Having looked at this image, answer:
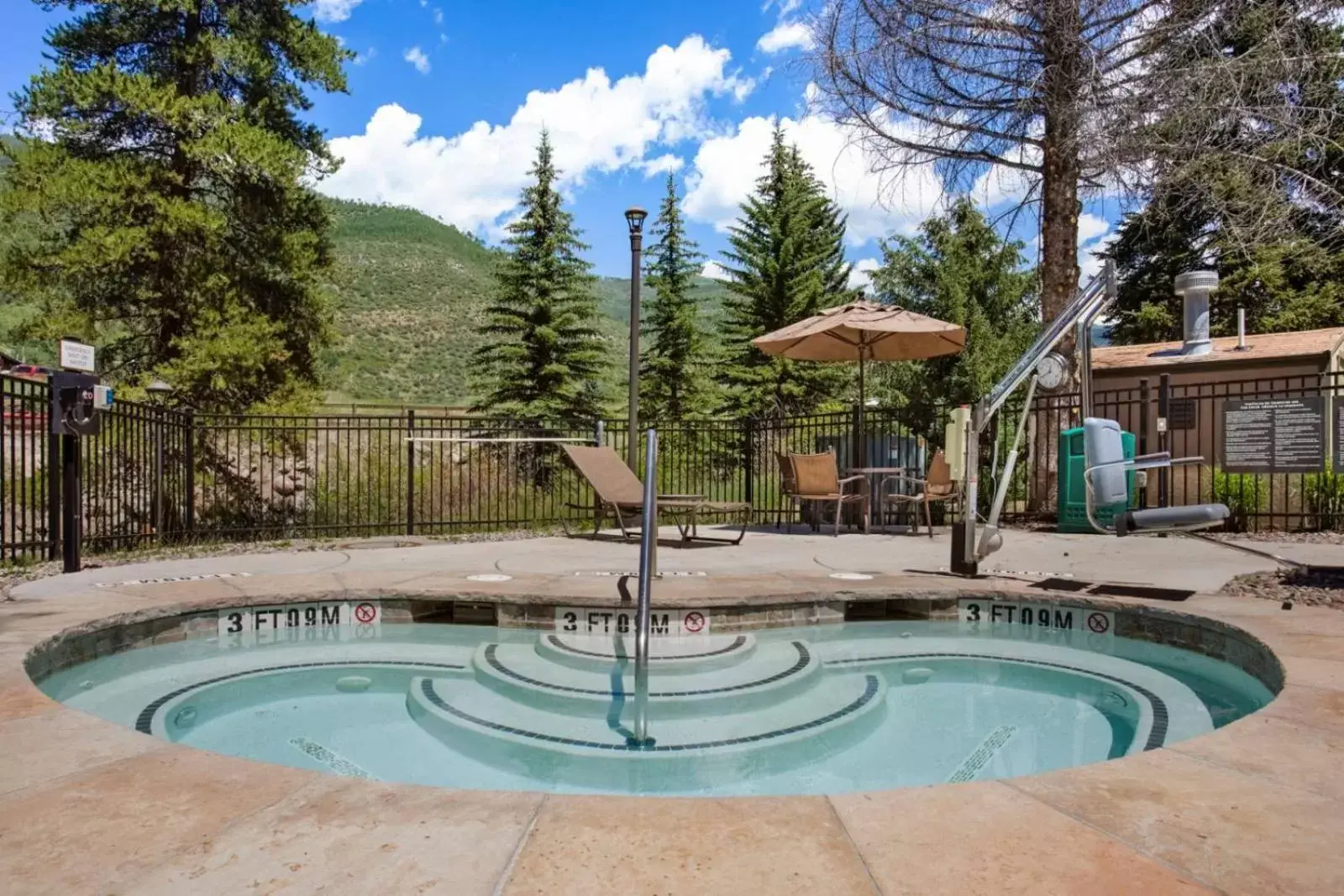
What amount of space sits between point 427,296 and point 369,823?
67206 millimetres

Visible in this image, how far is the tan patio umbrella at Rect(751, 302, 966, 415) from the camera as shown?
8641 millimetres

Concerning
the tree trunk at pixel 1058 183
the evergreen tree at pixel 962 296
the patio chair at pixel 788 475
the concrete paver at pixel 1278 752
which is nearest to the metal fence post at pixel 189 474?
the patio chair at pixel 788 475

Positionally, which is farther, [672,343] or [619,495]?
[672,343]

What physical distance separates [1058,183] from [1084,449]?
6970mm

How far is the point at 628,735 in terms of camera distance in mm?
3148

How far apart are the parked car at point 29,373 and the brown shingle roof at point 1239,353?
16.7 m

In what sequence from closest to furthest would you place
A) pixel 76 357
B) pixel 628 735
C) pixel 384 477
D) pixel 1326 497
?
1. pixel 628 735
2. pixel 76 357
3. pixel 1326 497
4. pixel 384 477

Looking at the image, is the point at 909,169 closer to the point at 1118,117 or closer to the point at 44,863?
the point at 1118,117

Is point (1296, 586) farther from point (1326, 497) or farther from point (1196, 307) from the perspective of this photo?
point (1196, 307)

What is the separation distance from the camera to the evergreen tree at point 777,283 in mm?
26438

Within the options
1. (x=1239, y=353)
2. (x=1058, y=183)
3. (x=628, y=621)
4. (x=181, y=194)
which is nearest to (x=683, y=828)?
(x=628, y=621)

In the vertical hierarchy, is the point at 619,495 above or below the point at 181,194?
below

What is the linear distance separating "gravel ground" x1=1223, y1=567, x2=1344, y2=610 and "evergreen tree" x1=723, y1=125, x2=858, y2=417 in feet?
67.9

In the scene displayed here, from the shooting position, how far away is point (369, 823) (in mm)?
1734
